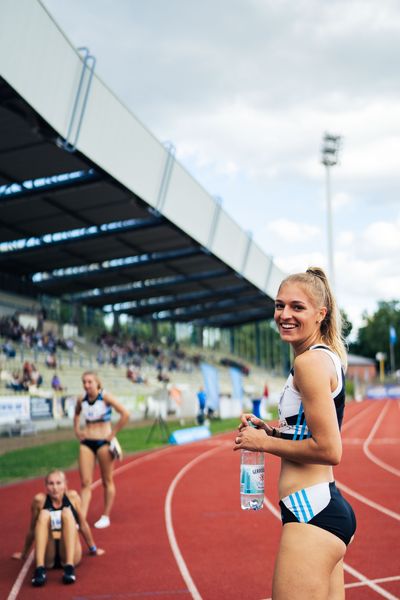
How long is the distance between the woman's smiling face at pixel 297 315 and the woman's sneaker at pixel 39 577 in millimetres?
3754

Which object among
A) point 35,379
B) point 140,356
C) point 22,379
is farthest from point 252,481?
point 140,356

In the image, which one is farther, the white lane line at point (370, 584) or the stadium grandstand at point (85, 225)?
the stadium grandstand at point (85, 225)

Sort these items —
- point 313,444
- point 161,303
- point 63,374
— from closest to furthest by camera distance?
point 313,444, point 63,374, point 161,303

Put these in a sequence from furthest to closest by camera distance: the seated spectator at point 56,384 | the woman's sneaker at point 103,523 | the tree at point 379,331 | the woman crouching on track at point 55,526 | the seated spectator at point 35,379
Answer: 1. the tree at point 379,331
2. the seated spectator at point 56,384
3. the seated spectator at point 35,379
4. the woman's sneaker at point 103,523
5. the woman crouching on track at point 55,526

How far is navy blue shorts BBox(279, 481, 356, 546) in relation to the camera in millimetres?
2334

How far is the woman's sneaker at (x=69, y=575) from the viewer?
5.33 m

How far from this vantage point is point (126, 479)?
11.8 metres

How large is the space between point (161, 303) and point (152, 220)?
1994cm

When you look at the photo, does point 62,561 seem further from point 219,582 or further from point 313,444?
point 313,444

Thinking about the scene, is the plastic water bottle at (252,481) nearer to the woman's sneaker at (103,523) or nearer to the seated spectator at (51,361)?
the woman's sneaker at (103,523)

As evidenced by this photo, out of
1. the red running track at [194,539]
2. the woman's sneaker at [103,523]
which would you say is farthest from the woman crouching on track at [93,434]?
the red running track at [194,539]

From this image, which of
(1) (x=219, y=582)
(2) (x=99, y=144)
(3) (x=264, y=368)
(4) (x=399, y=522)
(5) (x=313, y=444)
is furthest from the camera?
(3) (x=264, y=368)

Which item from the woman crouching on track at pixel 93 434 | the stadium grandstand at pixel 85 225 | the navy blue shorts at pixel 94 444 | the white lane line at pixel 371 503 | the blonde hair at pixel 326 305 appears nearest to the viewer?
the blonde hair at pixel 326 305

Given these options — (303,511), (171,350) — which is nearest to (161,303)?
(171,350)
